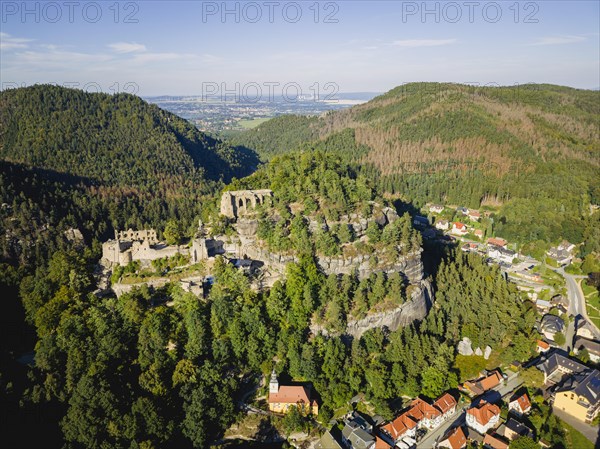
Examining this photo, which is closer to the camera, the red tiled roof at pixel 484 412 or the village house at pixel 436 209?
the red tiled roof at pixel 484 412

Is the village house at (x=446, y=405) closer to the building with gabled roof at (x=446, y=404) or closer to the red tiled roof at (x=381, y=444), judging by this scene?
the building with gabled roof at (x=446, y=404)

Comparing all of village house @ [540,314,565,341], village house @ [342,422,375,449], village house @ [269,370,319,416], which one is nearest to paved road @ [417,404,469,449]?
village house @ [342,422,375,449]

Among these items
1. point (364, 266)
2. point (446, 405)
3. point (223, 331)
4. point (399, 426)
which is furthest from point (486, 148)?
point (223, 331)

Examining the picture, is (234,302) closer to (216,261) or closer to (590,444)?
(216,261)

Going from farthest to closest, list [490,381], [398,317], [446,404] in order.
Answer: [398,317] → [490,381] → [446,404]

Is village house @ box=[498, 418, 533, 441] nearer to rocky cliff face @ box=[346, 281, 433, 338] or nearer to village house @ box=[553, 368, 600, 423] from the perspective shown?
village house @ box=[553, 368, 600, 423]

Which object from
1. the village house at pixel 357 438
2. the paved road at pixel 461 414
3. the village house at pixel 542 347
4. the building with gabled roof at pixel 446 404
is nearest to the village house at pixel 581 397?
the paved road at pixel 461 414

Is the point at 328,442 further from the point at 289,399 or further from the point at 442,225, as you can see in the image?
the point at 442,225
